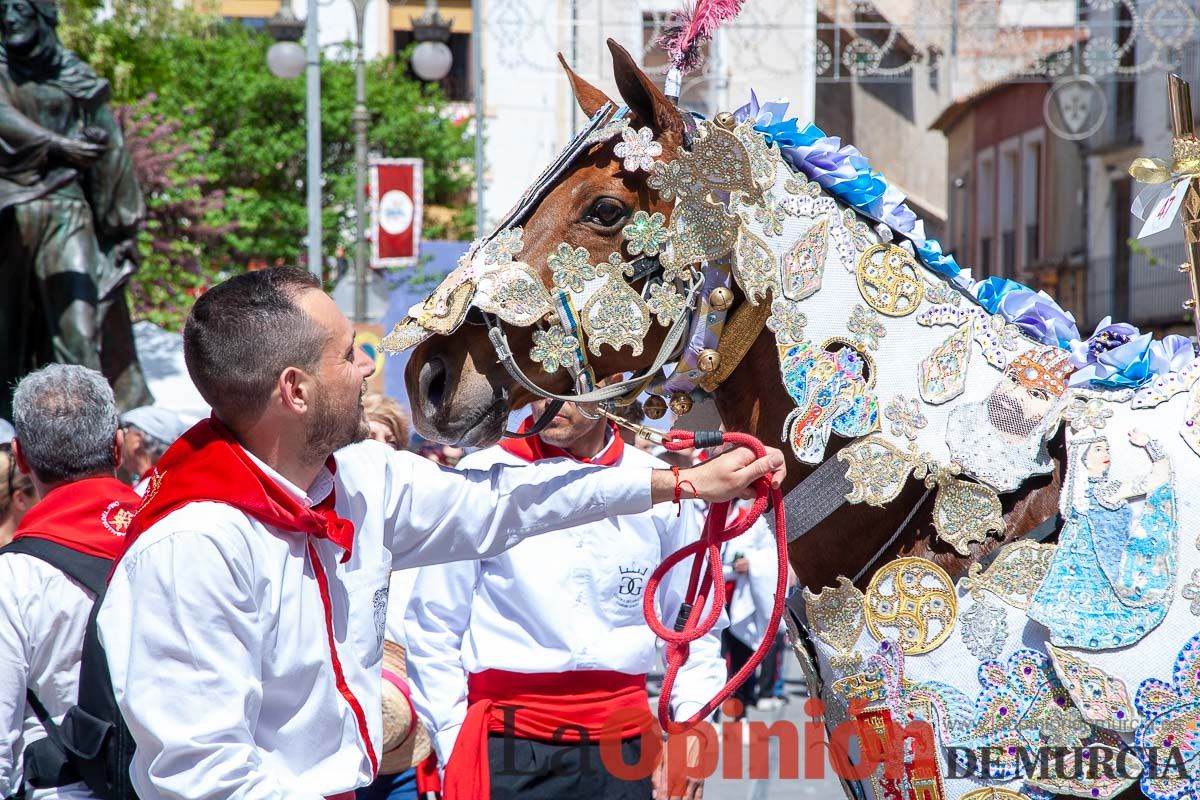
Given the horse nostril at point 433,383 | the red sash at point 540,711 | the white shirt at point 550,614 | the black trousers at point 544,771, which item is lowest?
the black trousers at point 544,771

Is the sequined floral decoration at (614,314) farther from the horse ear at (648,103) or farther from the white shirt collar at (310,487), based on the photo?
the white shirt collar at (310,487)

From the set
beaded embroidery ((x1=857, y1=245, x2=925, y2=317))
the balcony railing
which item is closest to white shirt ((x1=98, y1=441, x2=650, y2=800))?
beaded embroidery ((x1=857, y1=245, x2=925, y2=317))

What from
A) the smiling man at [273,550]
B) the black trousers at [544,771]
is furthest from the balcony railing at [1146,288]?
the smiling man at [273,550]

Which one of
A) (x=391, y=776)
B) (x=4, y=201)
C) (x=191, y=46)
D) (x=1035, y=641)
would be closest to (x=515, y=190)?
(x=191, y=46)

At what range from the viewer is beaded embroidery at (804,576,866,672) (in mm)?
2783

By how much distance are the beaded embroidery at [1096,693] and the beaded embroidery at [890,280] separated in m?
0.77

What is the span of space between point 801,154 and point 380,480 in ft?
3.80

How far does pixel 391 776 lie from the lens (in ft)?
14.9

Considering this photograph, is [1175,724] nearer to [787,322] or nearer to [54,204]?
[787,322]

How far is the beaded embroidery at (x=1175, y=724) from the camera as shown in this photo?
8.43 feet

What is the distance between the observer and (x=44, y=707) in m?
3.29

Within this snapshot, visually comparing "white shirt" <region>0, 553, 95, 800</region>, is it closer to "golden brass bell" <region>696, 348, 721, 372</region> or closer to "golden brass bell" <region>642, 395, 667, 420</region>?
"golden brass bell" <region>642, 395, 667, 420</region>

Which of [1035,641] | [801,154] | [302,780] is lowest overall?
[302,780]

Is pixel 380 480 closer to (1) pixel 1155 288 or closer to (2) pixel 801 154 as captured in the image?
(2) pixel 801 154
